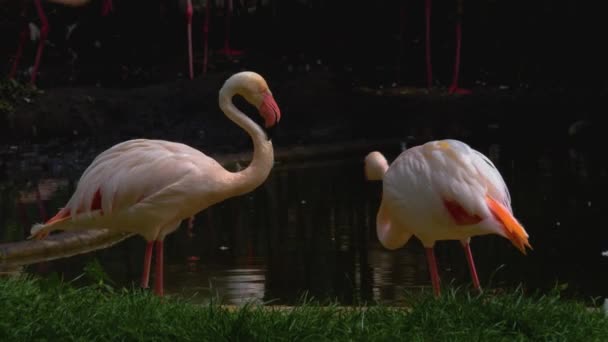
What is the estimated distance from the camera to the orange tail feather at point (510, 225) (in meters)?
5.03

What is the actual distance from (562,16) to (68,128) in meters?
6.84

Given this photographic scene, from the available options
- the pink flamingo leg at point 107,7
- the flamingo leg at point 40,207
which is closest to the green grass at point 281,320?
the flamingo leg at point 40,207

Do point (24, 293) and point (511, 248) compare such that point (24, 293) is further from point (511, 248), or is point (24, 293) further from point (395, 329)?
point (511, 248)

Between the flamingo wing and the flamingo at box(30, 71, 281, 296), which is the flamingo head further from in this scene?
the flamingo wing

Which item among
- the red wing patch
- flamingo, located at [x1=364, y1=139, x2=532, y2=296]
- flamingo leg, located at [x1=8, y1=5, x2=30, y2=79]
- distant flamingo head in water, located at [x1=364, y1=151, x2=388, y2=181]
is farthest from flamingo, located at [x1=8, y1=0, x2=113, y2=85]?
the red wing patch

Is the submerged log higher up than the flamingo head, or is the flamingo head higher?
the flamingo head

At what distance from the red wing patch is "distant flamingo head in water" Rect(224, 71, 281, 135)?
0.86m

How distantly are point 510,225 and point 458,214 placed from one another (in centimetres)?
29

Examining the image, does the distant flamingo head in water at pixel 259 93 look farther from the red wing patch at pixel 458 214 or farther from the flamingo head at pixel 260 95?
the red wing patch at pixel 458 214

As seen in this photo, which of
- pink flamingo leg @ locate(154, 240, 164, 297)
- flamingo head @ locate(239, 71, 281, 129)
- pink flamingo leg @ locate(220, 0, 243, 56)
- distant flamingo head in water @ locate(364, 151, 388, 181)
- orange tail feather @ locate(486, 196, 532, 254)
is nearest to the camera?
orange tail feather @ locate(486, 196, 532, 254)

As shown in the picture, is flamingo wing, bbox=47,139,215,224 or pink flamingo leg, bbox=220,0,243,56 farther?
pink flamingo leg, bbox=220,0,243,56

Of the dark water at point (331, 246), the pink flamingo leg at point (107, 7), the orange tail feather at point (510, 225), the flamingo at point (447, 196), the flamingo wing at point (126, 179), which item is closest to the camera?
the orange tail feather at point (510, 225)

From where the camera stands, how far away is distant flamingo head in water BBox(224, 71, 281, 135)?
563 cm

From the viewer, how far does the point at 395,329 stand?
4492 millimetres
